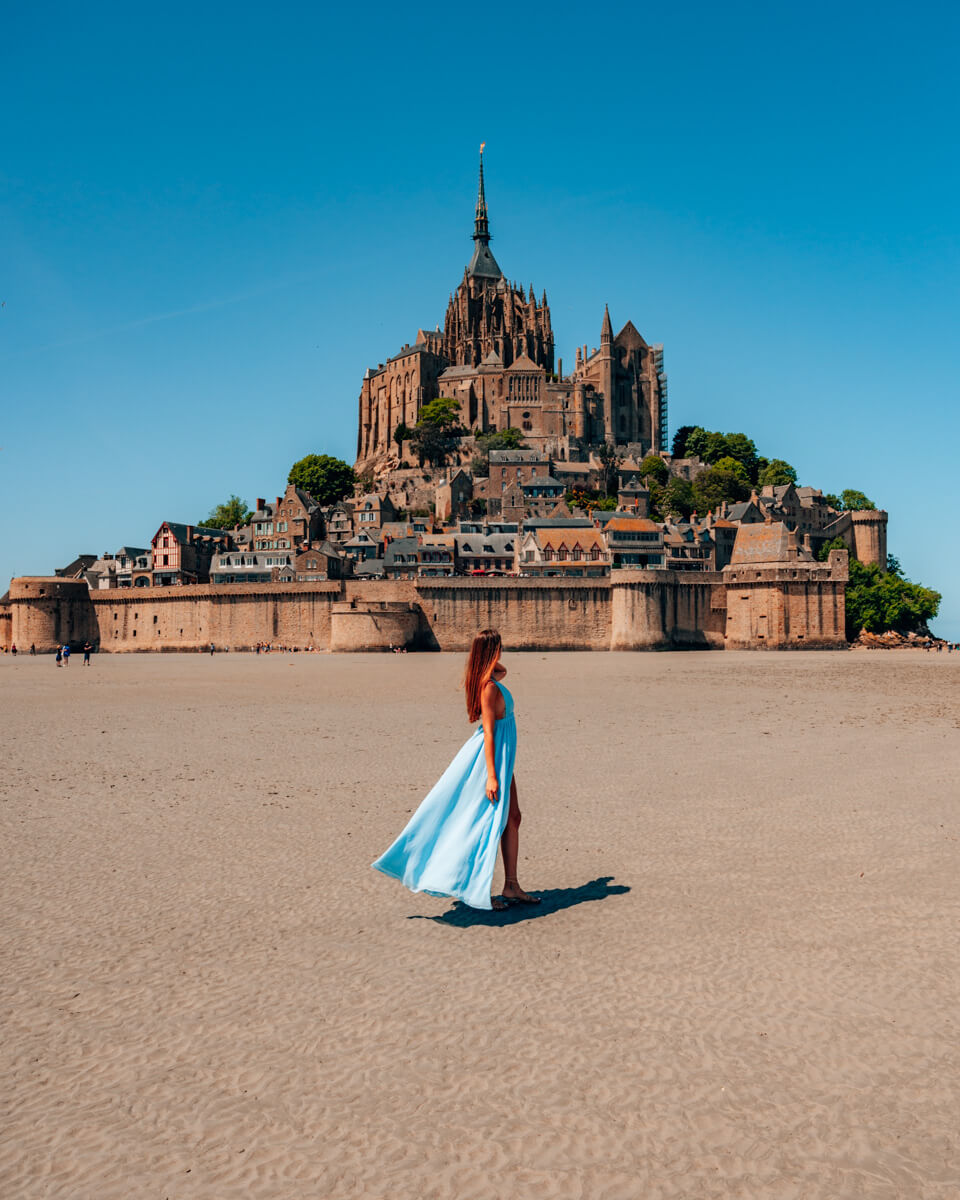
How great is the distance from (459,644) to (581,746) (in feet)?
153

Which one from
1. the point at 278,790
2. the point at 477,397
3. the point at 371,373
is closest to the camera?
the point at 278,790

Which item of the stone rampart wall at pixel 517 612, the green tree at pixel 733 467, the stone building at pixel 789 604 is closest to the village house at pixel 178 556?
the stone rampart wall at pixel 517 612

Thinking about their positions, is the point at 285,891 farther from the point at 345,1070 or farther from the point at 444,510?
the point at 444,510

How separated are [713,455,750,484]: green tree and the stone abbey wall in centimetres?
4366

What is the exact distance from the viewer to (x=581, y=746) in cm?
1712

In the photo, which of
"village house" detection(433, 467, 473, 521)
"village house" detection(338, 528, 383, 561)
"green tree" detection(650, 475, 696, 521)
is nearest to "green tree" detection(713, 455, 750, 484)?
"green tree" detection(650, 475, 696, 521)

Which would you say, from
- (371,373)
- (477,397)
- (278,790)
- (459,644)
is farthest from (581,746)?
(371,373)

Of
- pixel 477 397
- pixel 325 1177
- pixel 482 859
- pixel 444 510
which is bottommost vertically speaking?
pixel 325 1177

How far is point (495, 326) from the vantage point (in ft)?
420

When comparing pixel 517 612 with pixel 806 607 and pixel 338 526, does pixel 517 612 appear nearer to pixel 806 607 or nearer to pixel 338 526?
pixel 806 607

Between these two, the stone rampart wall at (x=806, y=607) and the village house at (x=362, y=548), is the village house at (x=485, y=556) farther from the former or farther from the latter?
the stone rampart wall at (x=806, y=607)

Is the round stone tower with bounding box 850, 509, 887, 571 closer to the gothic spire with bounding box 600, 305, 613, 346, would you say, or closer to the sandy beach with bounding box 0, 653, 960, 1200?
the gothic spire with bounding box 600, 305, 613, 346

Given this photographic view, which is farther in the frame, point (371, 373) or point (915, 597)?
point (371, 373)

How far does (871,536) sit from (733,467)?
2210cm
